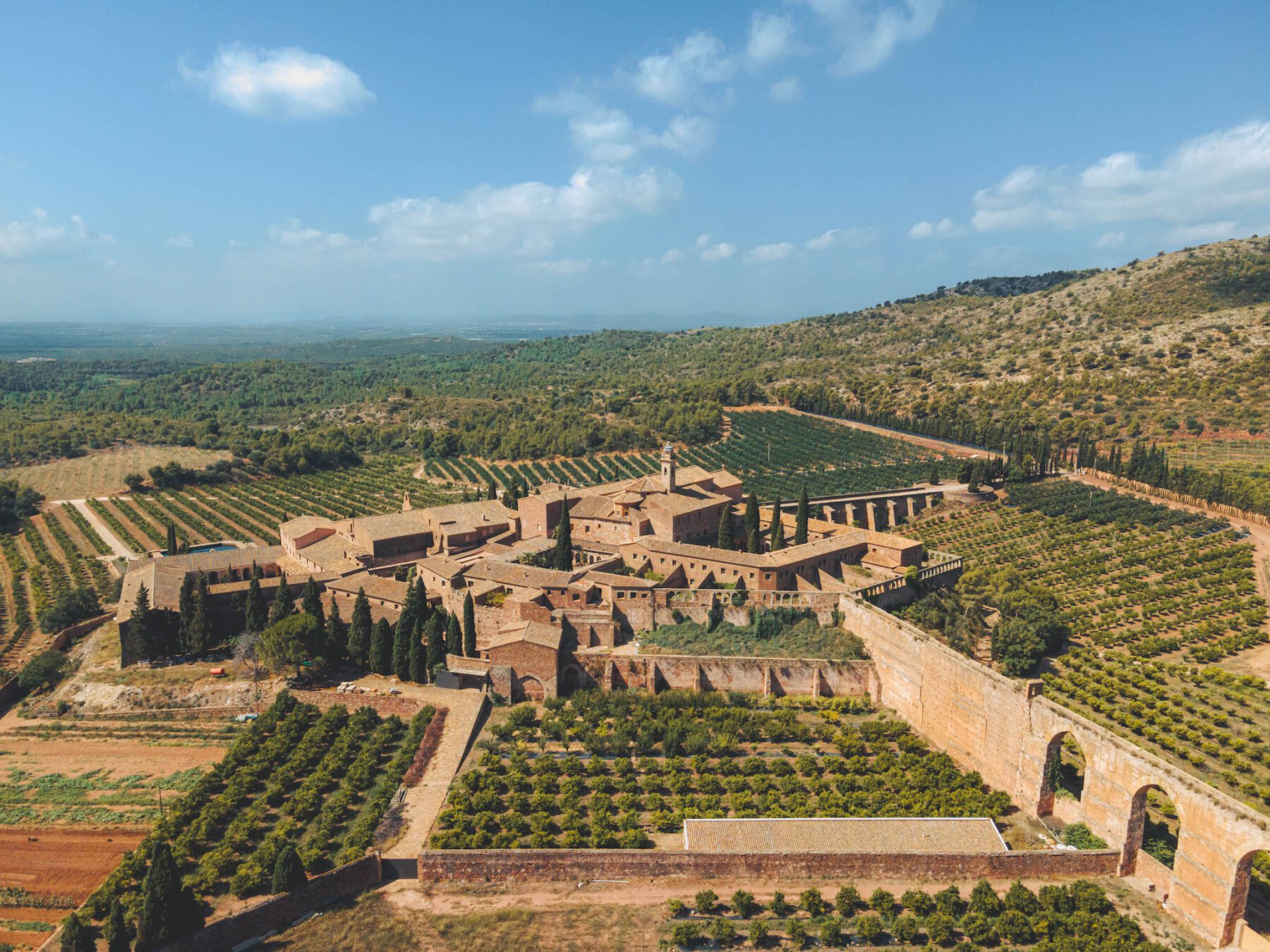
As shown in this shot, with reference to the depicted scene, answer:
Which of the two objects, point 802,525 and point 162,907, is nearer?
point 162,907

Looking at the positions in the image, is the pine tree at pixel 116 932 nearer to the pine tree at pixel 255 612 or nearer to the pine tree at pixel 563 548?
the pine tree at pixel 255 612

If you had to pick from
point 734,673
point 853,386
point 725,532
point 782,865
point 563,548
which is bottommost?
point 782,865

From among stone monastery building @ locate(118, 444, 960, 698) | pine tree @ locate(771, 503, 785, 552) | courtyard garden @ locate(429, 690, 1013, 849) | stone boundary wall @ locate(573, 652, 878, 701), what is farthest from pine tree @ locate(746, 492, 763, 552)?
courtyard garden @ locate(429, 690, 1013, 849)

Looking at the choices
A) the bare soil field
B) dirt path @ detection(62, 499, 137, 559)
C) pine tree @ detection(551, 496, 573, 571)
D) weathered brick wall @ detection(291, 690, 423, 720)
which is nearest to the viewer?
weathered brick wall @ detection(291, 690, 423, 720)

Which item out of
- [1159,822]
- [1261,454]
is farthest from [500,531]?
[1261,454]

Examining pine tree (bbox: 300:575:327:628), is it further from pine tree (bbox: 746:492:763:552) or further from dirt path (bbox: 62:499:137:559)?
dirt path (bbox: 62:499:137:559)

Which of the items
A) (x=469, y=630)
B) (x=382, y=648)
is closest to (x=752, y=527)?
(x=469, y=630)

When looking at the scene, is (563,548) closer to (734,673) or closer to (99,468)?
(734,673)
